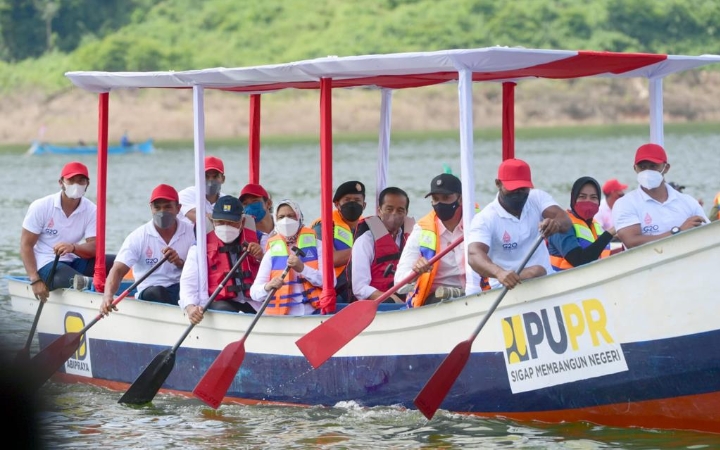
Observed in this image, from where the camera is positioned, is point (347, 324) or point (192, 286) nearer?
point (347, 324)

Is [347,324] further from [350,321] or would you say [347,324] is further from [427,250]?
[427,250]

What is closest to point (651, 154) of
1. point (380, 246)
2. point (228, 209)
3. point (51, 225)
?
point (380, 246)

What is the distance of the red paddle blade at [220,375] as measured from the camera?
1058 cm

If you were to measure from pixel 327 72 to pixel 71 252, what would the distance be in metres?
3.70

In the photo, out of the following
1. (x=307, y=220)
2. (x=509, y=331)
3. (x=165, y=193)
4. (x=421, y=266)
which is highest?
(x=307, y=220)

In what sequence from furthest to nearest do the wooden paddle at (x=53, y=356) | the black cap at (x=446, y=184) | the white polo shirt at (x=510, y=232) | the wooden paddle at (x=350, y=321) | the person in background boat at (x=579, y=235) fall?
the wooden paddle at (x=53, y=356) < the person in background boat at (x=579, y=235) < the black cap at (x=446, y=184) < the wooden paddle at (x=350, y=321) < the white polo shirt at (x=510, y=232)

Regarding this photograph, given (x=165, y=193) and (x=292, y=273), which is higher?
(x=165, y=193)

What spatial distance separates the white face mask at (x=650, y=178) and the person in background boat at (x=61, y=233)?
4.86 meters

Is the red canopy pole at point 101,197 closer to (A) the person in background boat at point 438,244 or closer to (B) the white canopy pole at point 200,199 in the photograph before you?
(B) the white canopy pole at point 200,199

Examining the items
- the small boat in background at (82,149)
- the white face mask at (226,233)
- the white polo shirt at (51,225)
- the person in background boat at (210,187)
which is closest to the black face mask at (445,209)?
the white face mask at (226,233)

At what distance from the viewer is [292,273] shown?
35.2 feet

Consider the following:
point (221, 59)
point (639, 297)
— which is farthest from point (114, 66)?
point (639, 297)

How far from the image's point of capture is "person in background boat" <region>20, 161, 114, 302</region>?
40.9 ft

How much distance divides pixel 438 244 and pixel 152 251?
266 centimetres
